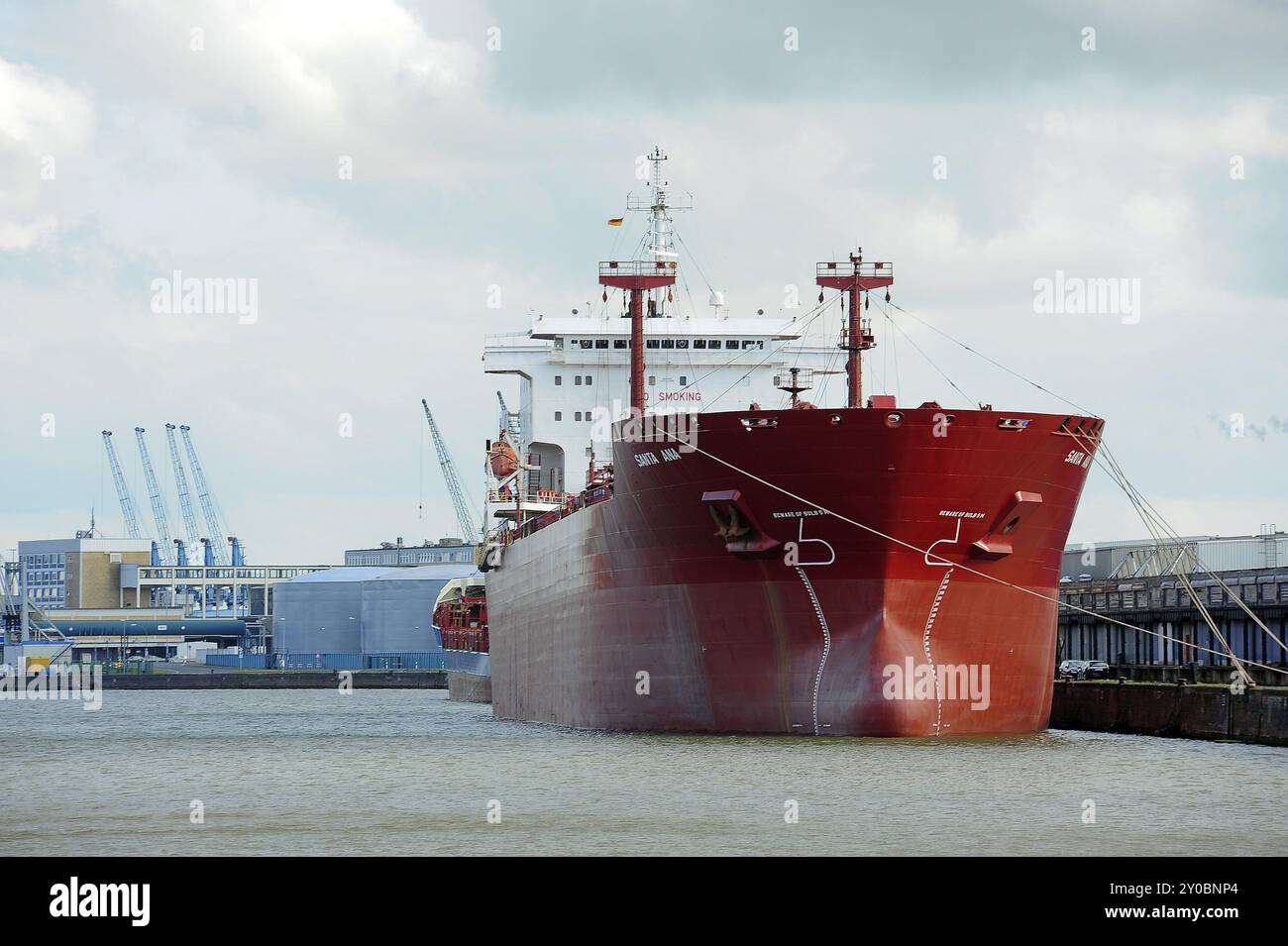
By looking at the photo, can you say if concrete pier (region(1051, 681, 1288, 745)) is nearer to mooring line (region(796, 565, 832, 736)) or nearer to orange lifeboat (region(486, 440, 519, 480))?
mooring line (region(796, 565, 832, 736))

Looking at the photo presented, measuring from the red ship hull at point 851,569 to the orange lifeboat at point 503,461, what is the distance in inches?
523

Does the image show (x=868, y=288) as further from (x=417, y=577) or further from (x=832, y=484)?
(x=417, y=577)

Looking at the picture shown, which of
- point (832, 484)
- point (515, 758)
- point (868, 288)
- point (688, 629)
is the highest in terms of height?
point (868, 288)

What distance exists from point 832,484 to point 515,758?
6.77m

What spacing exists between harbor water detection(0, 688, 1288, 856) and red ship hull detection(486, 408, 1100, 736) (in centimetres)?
71

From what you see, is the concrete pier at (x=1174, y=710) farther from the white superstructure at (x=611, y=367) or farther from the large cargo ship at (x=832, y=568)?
the white superstructure at (x=611, y=367)

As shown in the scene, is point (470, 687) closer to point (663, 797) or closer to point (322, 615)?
point (663, 797)

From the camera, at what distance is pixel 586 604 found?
1281 inches

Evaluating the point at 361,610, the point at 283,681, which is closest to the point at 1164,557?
the point at 283,681

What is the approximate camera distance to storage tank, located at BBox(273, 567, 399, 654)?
107 meters

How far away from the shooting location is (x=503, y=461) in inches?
1681

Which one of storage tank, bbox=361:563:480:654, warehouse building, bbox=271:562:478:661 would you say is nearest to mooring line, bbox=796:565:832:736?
warehouse building, bbox=271:562:478:661
